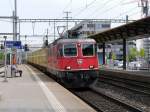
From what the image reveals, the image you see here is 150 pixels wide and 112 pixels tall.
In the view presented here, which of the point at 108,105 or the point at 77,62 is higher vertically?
the point at 77,62

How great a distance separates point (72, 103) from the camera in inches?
581

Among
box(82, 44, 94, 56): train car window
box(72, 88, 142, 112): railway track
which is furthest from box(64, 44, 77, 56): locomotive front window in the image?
box(72, 88, 142, 112): railway track

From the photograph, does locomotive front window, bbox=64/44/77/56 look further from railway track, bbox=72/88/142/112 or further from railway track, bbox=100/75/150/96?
railway track, bbox=100/75/150/96

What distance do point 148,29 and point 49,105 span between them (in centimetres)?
2112

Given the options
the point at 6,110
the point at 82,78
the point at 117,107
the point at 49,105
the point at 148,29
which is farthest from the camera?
the point at 148,29

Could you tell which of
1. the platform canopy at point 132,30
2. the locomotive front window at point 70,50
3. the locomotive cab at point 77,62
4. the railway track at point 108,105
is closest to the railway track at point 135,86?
the locomotive cab at point 77,62

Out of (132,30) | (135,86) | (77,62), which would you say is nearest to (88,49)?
(77,62)

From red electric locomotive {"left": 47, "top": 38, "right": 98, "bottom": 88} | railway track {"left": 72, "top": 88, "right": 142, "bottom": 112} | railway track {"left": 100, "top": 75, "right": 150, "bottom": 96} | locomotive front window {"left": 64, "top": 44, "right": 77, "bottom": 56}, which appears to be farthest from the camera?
locomotive front window {"left": 64, "top": 44, "right": 77, "bottom": 56}

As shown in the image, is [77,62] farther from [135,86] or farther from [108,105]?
[108,105]

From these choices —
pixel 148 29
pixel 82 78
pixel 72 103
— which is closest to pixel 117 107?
pixel 72 103

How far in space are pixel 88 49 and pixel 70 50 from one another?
1.02 m

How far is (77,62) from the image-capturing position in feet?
78.1

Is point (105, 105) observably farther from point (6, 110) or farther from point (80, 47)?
point (80, 47)

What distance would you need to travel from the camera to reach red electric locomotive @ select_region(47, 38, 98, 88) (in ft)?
77.2
